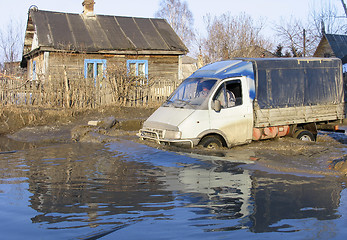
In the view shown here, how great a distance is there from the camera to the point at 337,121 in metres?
12.2

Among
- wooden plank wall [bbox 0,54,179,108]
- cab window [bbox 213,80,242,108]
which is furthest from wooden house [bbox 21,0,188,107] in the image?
cab window [bbox 213,80,242,108]

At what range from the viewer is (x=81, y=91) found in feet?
57.4

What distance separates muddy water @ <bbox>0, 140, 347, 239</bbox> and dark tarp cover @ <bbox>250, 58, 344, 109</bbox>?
3305mm

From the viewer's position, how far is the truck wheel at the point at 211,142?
958 cm

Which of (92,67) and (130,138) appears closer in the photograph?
(130,138)

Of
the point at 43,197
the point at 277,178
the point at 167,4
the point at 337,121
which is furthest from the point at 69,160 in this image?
the point at 167,4

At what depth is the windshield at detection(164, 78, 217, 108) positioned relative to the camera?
9.91 m

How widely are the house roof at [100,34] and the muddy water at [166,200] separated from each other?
14299mm

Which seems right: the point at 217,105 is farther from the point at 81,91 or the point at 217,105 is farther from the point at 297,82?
the point at 81,91

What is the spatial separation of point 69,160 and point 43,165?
2.34 feet

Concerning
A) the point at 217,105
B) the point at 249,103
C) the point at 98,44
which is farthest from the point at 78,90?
the point at 217,105

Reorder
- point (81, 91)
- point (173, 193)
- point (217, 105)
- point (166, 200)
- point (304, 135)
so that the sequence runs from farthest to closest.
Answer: point (81, 91)
point (304, 135)
point (217, 105)
point (173, 193)
point (166, 200)

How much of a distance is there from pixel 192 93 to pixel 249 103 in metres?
1.51

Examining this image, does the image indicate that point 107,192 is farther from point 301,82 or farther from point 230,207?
point 301,82
